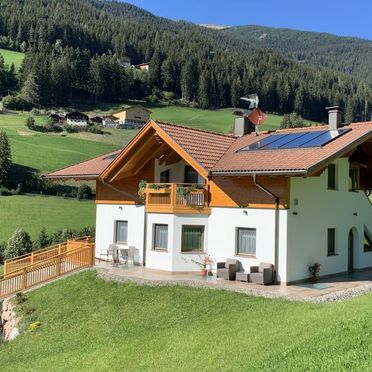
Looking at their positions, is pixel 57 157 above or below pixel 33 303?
above

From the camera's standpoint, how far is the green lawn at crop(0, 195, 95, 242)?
4012 centimetres

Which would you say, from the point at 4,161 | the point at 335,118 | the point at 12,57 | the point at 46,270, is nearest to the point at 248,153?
the point at 335,118

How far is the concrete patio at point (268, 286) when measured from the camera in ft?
47.0

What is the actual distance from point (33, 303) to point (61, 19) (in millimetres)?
184052

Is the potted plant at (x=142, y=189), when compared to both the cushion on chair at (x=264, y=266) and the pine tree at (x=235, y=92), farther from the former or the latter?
the pine tree at (x=235, y=92)

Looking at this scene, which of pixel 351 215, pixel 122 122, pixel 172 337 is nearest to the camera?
pixel 172 337

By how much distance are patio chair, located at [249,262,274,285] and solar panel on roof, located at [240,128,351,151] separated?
14.8ft

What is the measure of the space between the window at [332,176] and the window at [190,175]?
560 centimetres

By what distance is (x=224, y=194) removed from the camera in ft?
61.2

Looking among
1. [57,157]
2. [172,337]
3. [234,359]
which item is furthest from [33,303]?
[57,157]

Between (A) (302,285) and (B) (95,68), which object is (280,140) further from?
(B) (95,68)

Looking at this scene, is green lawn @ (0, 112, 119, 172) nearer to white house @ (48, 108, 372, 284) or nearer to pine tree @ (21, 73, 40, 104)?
pine tree @ (21, 73, 40, 104)

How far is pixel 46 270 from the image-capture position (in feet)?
62.7

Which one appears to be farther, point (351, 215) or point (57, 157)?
point (57, 157)
